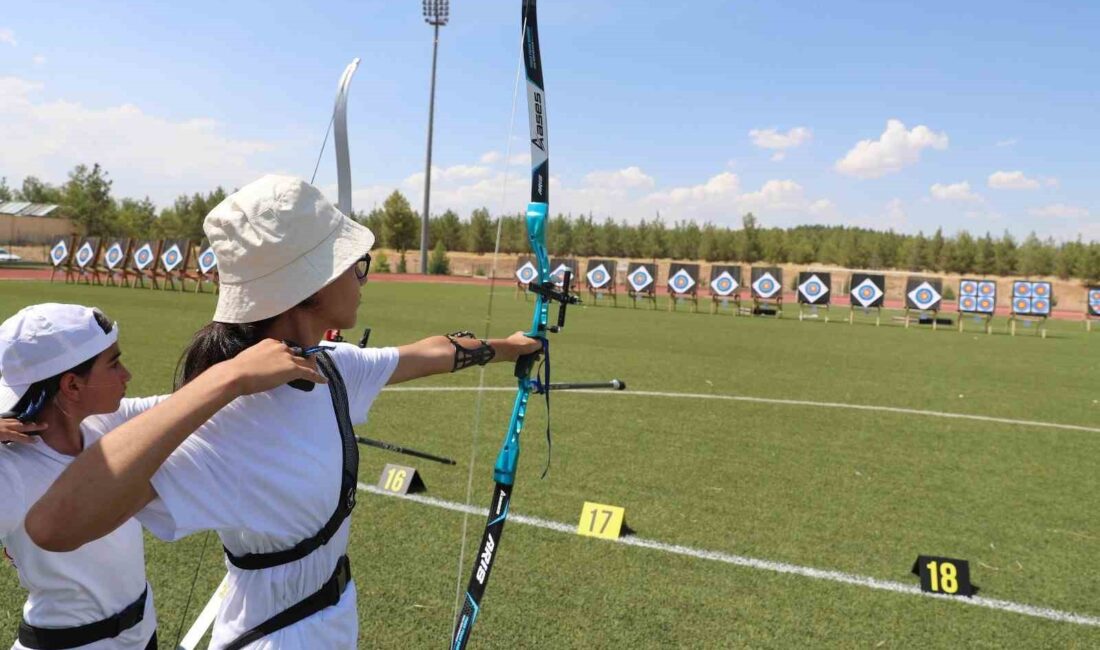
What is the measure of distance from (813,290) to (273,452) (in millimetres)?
23374

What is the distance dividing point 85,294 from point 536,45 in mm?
18973

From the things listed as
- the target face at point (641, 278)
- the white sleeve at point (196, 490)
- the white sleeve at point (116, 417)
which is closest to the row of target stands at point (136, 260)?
the target face at point (641, 278)

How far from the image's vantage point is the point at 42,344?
1.49 m

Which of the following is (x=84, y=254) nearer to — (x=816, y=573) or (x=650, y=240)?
(x=816, y=573)

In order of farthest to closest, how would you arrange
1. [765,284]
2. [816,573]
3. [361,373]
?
1. [765,284]
2. [816,573]
3. [361,373]

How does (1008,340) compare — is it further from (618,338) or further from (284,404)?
(284,404)

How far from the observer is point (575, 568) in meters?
3.31

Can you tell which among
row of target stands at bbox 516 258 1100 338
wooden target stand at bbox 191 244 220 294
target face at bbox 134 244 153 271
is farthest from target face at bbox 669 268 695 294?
target face at bbox 134 244 153 271

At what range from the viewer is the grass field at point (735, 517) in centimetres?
290

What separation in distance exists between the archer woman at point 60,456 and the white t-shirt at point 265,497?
520 millimetres

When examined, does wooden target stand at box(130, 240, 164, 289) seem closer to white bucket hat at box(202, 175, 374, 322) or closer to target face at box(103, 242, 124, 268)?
target face at box(103, 242, 124, 268)

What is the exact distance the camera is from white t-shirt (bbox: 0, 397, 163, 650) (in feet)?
5.06

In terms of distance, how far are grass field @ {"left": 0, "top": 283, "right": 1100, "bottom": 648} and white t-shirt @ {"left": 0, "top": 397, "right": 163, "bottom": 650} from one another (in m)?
1.09

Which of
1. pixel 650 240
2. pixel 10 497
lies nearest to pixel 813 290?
pixel 10 497
